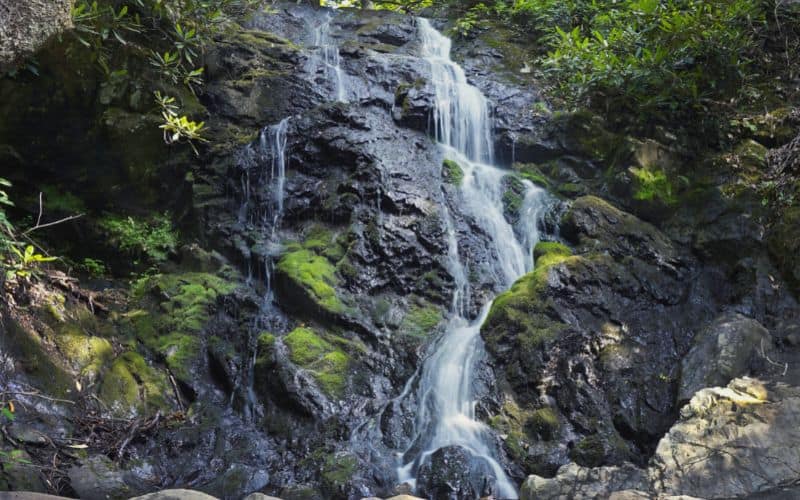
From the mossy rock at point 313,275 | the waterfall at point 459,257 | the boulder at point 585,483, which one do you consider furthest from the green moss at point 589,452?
the mossy rock at point 313,275

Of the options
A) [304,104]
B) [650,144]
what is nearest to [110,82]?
[304,104]

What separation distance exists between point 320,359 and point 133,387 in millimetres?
2104

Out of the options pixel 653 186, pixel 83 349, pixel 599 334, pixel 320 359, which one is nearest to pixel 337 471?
pixel 320 359

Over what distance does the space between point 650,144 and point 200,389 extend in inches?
288

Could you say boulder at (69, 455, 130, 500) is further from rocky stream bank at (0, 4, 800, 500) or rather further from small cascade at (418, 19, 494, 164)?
small cascade at (418, 19, 494, 164)

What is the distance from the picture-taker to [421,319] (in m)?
7.71

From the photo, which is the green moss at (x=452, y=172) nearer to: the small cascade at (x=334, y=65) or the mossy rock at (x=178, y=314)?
the small cascade at (x=334, y=65)

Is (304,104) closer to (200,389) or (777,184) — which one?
(200,389)

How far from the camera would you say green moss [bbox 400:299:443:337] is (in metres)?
7.54

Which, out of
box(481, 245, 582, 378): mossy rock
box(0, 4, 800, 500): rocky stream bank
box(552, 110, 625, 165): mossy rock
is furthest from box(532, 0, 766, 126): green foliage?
box(481, 245, 582, 378): mossy rock

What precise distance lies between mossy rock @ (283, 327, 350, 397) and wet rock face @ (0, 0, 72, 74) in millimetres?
4205

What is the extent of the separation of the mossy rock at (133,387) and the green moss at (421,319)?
294cm

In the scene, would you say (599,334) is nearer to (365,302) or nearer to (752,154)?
(365,302)

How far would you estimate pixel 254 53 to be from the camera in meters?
11.5
